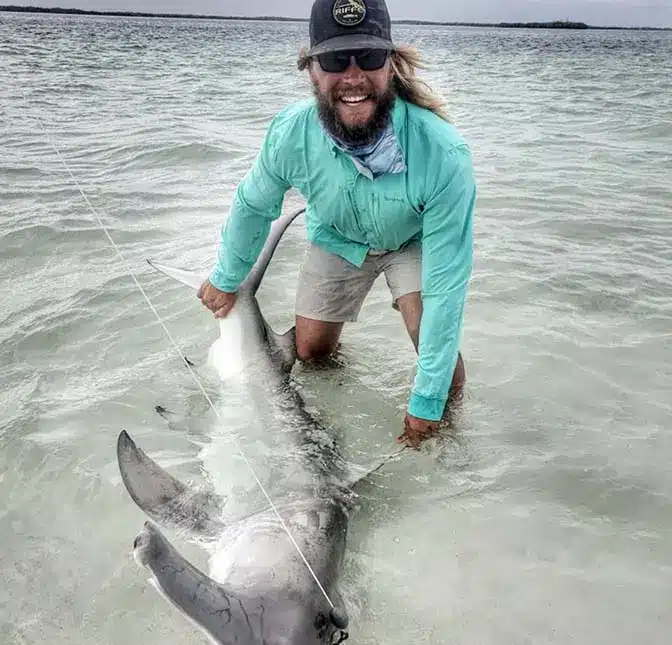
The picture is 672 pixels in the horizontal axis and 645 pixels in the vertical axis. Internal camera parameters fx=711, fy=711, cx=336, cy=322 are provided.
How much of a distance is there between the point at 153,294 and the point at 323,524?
135 inches

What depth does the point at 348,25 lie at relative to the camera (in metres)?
3.18

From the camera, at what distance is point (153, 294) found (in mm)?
6027

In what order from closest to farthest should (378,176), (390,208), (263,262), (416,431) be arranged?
(378,176), (390,208), (416,431), (263,262)

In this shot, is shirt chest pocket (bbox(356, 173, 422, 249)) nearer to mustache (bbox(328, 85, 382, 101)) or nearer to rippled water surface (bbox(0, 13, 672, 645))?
mustache (bbox(328, 85, 382, 101))

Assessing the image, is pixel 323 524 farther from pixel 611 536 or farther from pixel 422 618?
pixel 611 536

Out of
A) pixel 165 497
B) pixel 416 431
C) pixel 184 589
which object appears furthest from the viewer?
A: pixel 416 431

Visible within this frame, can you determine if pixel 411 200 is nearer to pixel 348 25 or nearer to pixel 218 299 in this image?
pixel 348 25

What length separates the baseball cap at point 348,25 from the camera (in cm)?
317

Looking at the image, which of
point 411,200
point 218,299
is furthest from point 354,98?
point 218,299

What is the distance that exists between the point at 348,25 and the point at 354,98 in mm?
330

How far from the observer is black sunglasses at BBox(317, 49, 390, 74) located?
3234 mm

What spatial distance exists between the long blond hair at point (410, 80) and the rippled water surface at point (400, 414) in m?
1.84

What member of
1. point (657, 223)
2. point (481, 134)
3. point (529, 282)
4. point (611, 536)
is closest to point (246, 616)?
point (611, 536)

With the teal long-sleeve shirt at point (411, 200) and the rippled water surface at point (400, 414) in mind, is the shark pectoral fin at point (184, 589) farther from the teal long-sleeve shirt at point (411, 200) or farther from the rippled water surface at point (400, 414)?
the teal long-sleeve shirt at point (411, 200)
